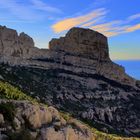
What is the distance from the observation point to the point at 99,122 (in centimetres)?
18712

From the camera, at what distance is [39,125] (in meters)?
64.2

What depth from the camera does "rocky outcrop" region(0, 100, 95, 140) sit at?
191ft

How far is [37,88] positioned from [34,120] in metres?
126

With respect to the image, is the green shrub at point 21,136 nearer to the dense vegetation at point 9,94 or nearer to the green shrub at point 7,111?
the green shrub at point 7,111

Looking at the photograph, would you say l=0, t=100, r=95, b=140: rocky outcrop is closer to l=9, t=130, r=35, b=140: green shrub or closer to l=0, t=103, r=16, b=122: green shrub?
l=9, t=130, r=35, b=140: green shrub

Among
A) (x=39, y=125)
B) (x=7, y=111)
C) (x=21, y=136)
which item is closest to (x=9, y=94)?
(x=39, y=125)

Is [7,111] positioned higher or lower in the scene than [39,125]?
higher

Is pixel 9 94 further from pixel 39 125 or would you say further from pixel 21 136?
pixel 21 136

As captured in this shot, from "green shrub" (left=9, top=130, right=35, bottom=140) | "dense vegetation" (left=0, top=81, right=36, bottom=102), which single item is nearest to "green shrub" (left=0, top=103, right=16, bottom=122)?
"green shrub" (left=9, top=130, right=35, bottom=140)

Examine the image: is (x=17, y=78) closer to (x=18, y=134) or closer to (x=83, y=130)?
(x=83, y=130)

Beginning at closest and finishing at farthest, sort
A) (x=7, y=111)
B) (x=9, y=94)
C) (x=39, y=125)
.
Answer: (x=7, y=111) < (x=39, y=125) < (x=9, y=94)

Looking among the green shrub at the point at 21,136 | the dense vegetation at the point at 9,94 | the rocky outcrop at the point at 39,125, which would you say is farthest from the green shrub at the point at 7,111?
the dense vegetation at the point at 9,94

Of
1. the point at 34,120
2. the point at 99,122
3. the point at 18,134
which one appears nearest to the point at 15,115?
the point at 34,120

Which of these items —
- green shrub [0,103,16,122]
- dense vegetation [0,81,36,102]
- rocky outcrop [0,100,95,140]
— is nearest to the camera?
rocky outcrop [0,100,95,140]
